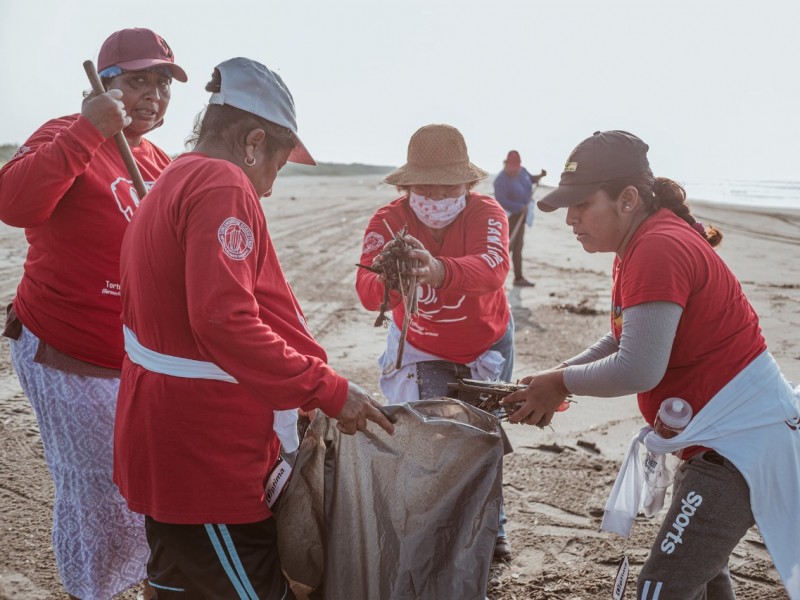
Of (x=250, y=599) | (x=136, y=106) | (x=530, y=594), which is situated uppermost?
(x=136, y=106)

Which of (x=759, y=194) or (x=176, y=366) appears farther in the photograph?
(x=759, y=194)

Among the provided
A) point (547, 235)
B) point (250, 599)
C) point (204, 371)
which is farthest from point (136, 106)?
point (547, 235)

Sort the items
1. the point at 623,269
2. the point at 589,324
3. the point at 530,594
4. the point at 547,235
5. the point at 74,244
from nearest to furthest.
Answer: the point at 623,269
the point at 74,244
the point at 530,594
the point at 589,324
the point at 547,235

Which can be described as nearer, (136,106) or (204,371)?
(204,371)

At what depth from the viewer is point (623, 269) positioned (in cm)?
236

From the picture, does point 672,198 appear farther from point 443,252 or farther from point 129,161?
point 129,161

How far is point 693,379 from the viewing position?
2363mm

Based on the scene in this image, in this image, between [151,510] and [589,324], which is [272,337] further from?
[589,324]

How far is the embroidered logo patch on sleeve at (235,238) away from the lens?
75.2 inches

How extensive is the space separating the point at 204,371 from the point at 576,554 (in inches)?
98.7

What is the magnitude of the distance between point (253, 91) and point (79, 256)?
1.09 metres

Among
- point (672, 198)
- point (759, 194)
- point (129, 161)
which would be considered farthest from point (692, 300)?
point (759, 194)

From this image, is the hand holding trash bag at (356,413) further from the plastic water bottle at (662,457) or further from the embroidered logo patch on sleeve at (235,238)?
the plastic water bottle at (662,457)

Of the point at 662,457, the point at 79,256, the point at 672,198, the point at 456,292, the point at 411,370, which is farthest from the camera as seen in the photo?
the point at 411,370
